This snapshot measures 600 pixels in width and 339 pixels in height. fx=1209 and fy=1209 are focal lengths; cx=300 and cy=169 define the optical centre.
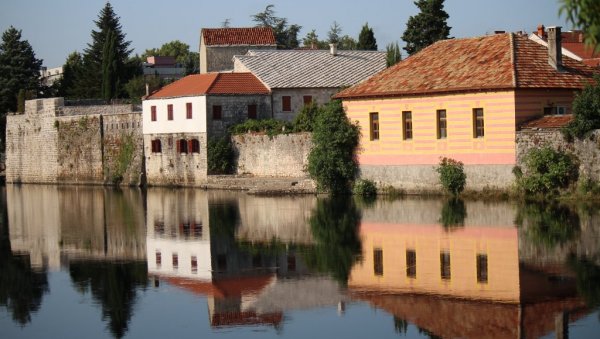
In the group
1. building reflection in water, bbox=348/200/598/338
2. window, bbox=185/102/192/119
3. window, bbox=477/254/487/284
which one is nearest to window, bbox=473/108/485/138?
building reflection in water, bbox=348/200/598/338

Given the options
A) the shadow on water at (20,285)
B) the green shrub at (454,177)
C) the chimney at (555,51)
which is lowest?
the shadow on water at (20,285)

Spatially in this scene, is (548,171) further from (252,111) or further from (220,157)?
(252,111)

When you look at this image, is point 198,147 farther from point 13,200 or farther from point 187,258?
point 187,258

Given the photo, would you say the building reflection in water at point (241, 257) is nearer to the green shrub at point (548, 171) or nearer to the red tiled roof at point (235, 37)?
the green shrub at point (548, 171)

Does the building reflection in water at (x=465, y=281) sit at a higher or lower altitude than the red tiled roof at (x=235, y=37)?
lower

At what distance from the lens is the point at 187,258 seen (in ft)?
82.5

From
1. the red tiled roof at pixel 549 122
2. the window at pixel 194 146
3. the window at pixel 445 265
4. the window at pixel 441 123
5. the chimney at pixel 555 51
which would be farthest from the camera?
the window at pixel 194 146

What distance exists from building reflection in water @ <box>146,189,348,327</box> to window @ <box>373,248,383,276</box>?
1054 millimetres

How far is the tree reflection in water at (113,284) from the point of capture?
18.5 meters

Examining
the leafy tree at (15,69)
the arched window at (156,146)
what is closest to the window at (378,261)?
the arched window at (156,146)

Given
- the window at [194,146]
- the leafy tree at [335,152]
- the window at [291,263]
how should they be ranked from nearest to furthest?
1. the window at [291,263]
2. the leafy tree at [335,152]
3. the window at [194,146]

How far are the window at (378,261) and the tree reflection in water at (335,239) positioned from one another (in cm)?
36

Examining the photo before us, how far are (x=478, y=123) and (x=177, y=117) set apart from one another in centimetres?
2054

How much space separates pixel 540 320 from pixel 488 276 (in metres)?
3.95
